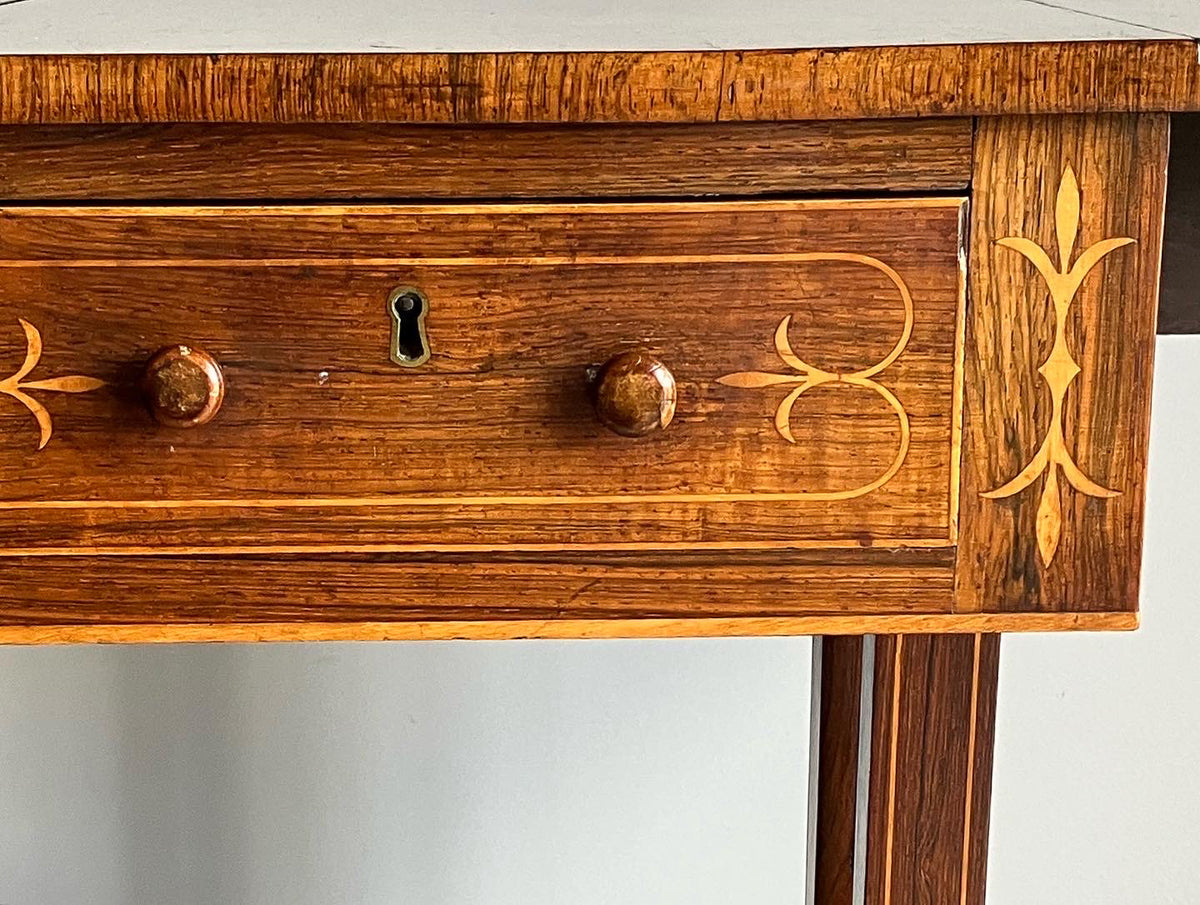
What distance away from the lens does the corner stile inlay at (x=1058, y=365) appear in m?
0.47

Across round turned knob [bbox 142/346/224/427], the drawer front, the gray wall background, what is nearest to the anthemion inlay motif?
the drawer front

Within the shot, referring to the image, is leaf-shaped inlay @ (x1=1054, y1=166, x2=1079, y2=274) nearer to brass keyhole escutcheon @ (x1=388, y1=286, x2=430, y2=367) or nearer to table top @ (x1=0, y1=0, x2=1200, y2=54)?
table top @ (x1=0, y1=0, x2=1200, y2=54)

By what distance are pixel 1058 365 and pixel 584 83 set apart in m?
0.17

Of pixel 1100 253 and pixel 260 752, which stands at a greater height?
pixel 1100 253

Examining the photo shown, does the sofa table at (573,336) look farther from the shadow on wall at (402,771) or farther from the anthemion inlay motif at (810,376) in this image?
the shadow on wall at (402,771)

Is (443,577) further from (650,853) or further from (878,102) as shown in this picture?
(650,853)

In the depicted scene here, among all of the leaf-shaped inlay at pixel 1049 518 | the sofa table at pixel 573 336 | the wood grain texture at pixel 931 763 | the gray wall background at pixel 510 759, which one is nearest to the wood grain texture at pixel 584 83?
the sofa table at pixel 573 336

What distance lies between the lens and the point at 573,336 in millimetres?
477

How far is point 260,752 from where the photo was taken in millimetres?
1011

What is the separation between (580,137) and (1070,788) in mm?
754

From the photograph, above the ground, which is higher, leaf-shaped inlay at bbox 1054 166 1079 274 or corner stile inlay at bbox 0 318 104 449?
leaf-shaped inlay at bbox 1054 166 1079 274

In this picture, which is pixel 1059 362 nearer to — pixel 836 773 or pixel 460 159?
pixel 460 159

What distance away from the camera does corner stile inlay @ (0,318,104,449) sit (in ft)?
1.56

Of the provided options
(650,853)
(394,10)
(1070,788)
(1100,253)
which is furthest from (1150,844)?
(394,10)
